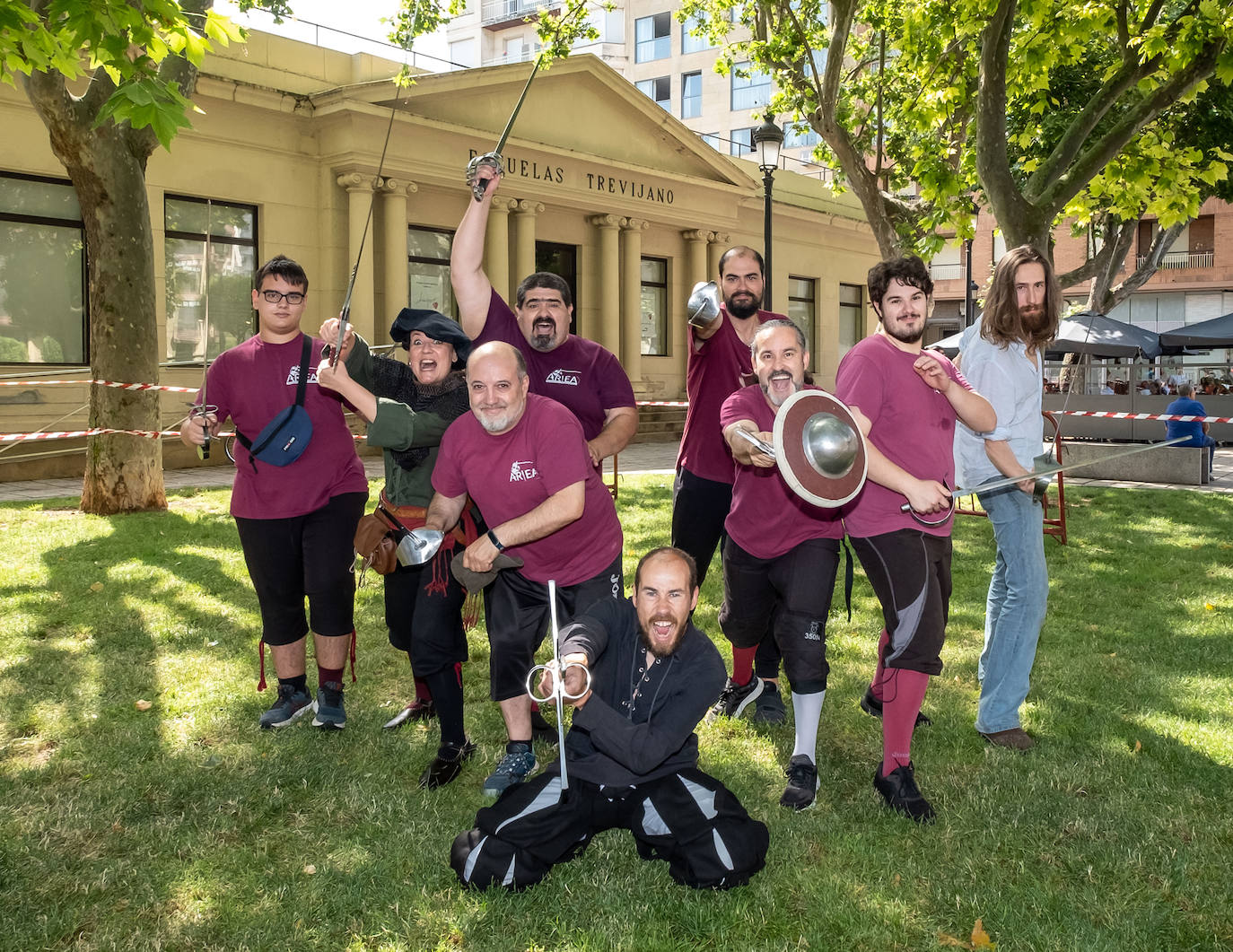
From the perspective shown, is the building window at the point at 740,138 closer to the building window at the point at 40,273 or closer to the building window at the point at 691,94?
the building window at the point at 691,94

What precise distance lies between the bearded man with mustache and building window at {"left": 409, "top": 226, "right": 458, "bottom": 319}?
16216mm

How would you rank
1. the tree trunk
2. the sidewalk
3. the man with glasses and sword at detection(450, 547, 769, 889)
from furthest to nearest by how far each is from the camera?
the sidewalk
the tree trunk
the man with glasses and sword at detection(450, 547, 769, 889)

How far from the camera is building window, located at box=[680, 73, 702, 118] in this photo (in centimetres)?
4988

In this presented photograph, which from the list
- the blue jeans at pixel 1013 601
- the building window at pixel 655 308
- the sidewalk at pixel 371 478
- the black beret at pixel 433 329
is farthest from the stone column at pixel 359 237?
the blue jeans at pixel 1013 601

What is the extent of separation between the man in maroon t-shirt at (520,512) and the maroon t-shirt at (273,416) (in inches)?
32.2

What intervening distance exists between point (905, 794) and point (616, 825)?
1.17 m

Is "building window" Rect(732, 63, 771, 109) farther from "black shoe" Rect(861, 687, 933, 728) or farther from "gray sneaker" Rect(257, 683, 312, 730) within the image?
"gray sneaker" Rect(257, 683, 312, 730)

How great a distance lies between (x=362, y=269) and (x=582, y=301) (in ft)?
18.8

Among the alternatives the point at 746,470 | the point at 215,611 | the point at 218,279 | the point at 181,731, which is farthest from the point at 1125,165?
the point at 218,279

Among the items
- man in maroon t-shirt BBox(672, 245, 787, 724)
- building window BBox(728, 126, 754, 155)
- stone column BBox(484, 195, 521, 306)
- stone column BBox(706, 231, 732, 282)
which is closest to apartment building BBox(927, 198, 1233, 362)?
building window BBox(728, 126, 754, 155)

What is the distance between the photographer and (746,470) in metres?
4.40

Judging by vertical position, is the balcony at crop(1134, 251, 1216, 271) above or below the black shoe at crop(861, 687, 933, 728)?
above

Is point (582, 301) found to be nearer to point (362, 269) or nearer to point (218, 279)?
point (362, 269)

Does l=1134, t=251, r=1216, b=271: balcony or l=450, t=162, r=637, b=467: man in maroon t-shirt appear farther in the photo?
l=1134, t=251, r=1216, b=271: balcony
